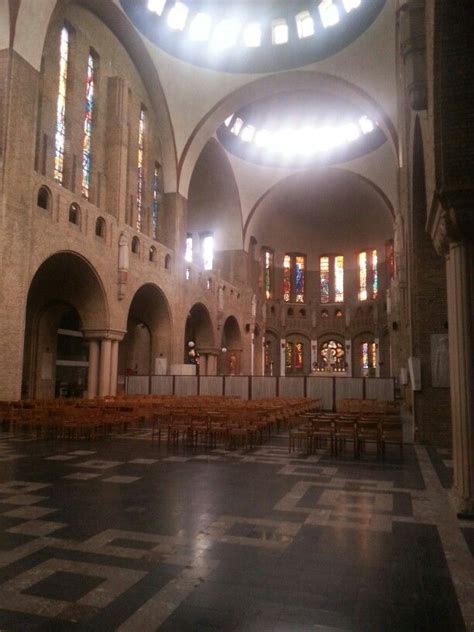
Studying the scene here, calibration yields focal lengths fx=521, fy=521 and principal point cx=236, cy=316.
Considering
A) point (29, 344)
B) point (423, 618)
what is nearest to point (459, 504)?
point (423, 618)

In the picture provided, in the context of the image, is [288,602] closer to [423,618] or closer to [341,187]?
[423,618]

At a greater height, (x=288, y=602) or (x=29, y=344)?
(x=29, y=344)

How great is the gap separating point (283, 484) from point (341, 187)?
36527 mm

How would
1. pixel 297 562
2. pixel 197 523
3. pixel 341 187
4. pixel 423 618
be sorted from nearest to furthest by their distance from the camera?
1. pixel 423 618
2. pixel 297 562
3. pixel 197 523
4. pixel 341 187

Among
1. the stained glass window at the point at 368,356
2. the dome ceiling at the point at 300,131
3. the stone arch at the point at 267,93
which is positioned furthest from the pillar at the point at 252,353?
the stone arch at the point at 267,93

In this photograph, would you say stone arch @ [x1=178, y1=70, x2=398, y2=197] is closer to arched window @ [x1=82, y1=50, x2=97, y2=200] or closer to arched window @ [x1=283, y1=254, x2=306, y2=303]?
arched window @ [x1=82, y1=50, x2=97, y2=200]

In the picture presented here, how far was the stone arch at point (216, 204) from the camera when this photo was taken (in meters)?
36.7

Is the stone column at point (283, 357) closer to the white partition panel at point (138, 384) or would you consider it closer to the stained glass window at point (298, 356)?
the stained glass window at point (298, 356)

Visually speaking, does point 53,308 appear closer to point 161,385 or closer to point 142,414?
point 161,385

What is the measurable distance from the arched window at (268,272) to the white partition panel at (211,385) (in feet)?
67.0

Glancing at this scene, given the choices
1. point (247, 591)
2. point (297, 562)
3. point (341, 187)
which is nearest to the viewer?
point (247, 591)

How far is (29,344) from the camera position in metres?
23.6

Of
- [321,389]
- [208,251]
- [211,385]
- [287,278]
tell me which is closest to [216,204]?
[208,251]

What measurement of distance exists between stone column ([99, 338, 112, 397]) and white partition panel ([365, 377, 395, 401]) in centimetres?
1127
